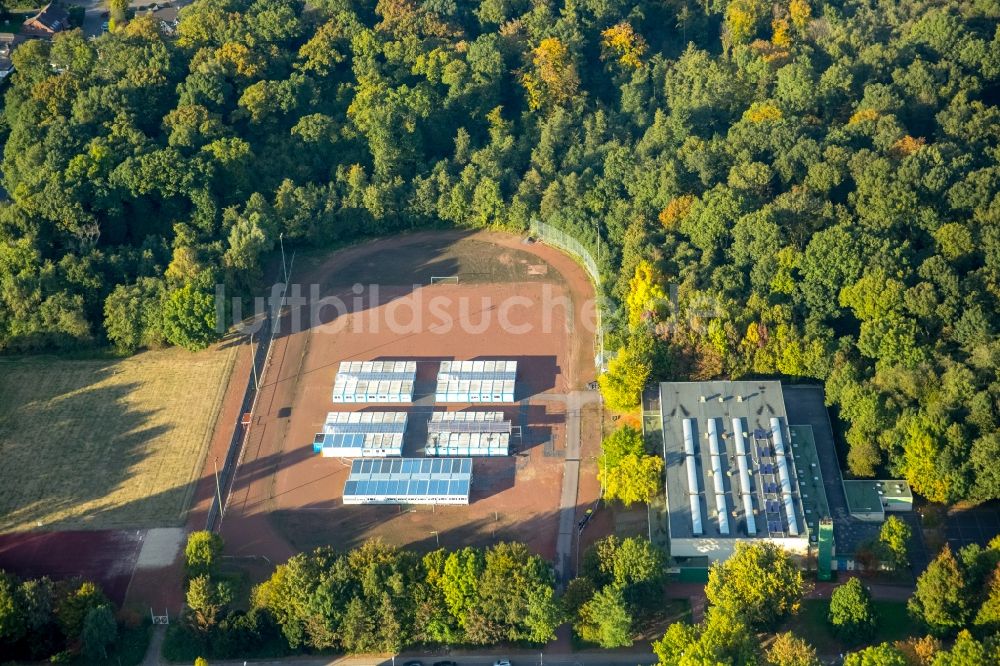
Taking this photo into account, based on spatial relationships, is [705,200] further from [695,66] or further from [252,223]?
[252,223]

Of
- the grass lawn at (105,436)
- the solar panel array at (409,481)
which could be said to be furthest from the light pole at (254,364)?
the solar panel array at (409,481)

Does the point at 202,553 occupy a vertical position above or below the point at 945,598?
above

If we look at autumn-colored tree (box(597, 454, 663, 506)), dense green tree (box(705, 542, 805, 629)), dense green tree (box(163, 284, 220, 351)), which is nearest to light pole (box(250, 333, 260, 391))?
dense green tree (box(163, 284, 220, 351))

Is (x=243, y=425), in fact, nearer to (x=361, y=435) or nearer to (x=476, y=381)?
(x=361, y=435)

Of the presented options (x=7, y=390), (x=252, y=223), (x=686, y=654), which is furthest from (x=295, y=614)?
(x=252, y=223)

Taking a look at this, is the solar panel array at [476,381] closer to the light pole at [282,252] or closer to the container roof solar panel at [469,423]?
the container roof solar panel at [469,423]

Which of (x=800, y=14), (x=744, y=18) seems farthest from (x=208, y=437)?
(x=800, y=14)

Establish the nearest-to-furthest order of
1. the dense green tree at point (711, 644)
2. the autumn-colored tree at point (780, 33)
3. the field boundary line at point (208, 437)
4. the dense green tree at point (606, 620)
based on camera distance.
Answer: the dense green tree at point (711, 644)
the dense green tree at point (606, 620)
the field boundary line at point (208, 437)
the autumn-colored tree at point (780, 33)
